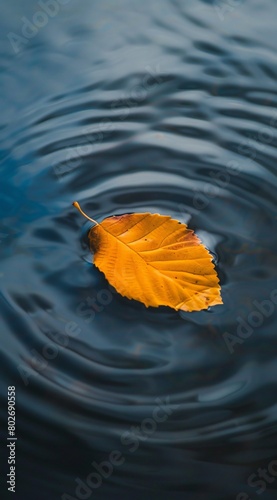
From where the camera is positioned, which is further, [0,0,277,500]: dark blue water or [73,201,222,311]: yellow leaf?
[73,201,222,311]: yellow leaf

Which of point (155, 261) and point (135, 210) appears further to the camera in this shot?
point (135, 210)

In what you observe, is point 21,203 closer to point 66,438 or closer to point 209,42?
point 66,438

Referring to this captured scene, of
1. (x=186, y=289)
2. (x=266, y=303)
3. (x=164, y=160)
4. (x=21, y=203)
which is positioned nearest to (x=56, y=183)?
(x=21, y=203)

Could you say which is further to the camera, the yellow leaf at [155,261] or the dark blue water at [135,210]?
the yellow leaf at [155,261]

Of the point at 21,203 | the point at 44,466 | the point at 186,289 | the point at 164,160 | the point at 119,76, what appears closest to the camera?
the point at 44,466
